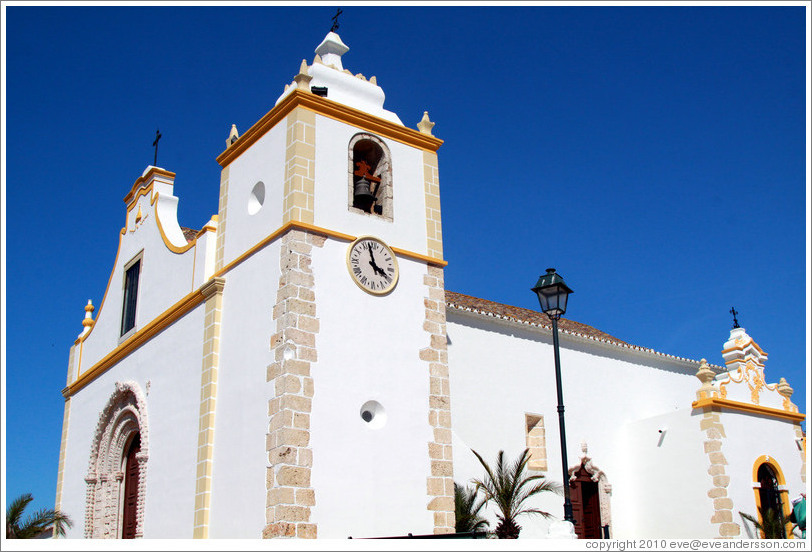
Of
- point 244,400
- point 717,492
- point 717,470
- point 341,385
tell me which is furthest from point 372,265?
point 717,492

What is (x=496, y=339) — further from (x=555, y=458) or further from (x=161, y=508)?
(x=161, y=508)

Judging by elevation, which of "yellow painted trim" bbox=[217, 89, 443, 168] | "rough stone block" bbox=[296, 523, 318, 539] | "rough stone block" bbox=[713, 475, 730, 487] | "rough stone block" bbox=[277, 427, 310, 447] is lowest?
"rough stone block" bbox=[296, 523, 318, 539]

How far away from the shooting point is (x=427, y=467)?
43.1 ft

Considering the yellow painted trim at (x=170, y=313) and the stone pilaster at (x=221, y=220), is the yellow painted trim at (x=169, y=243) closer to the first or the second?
the stone pilaster at (x=221, y=220)

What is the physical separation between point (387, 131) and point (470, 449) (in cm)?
592

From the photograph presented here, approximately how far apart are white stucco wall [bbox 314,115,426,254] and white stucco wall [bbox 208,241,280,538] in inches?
43.0

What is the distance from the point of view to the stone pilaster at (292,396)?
11.5m

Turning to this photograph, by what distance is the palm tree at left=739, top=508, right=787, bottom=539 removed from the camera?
17.7 m

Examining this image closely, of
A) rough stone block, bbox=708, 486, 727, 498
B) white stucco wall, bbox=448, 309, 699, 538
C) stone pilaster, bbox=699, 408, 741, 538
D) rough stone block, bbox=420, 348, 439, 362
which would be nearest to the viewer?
rough stone block, bbox=420, 348, 439, 362

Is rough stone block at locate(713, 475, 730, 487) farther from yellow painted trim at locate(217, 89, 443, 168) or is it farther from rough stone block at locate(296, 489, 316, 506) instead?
rough stone block at locate(296, 489, 316, 506)

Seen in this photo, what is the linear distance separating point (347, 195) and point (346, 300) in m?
1.85

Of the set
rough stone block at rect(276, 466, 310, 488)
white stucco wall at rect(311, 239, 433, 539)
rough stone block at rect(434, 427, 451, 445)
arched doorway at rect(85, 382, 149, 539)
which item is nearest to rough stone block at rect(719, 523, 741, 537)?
rough stone block at rect(434, 427, 451, 445)

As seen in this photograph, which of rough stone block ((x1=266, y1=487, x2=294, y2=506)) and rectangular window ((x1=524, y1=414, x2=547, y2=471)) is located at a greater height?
rectangular window ((x1=524, y1=414, x2=547, y2=471))

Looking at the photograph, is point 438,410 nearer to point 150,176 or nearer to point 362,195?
point 362,195
